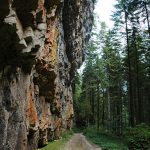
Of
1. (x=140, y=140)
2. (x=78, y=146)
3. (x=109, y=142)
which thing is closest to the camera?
(x=140, y=140)

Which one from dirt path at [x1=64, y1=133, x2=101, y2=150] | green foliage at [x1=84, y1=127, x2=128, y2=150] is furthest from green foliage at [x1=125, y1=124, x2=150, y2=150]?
dirt path at [x1=64, y1=133, x2=101, y2=150]

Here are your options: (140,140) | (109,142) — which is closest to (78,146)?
(109,142)

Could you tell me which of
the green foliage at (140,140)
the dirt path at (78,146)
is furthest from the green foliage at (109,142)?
the green foliage at (140,140)

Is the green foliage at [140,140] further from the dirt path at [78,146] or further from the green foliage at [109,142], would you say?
the dirt path at [78,146]

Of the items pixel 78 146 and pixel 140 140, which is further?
pixel 78 146

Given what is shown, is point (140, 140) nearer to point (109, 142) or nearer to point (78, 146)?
point (78, 146)

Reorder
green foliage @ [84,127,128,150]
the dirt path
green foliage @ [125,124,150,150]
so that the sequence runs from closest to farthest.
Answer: green foliage @ [125,124,150,150] → the dirt path → green foliage @ [84,127,128,150]

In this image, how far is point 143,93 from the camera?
152ft

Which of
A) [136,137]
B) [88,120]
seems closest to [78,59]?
[88,120]

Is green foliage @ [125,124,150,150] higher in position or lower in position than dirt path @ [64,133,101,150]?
higher

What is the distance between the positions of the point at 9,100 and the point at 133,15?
23.9 m

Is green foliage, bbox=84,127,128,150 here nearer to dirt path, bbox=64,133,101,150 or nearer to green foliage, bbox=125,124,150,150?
dirt path, bbox=64,133,101,150

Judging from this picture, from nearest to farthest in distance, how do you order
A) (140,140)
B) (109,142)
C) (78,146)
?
1. (140,140)
2. (78,146)
3. (109,142)

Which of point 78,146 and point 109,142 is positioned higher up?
point 109,142
